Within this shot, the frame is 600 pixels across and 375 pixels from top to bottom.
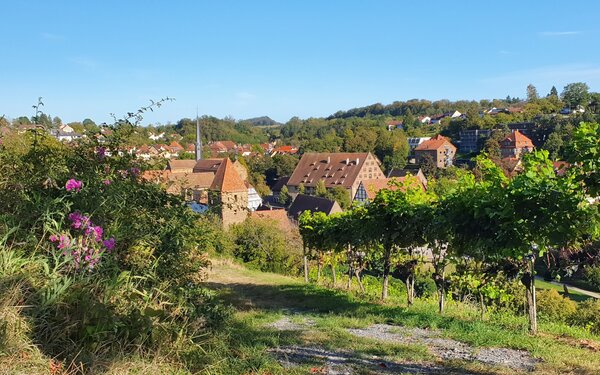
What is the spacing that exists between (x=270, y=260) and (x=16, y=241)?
1758 centimetres

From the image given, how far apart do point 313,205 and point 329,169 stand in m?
28.4

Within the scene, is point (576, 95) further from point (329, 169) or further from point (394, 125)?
point (329, 169)

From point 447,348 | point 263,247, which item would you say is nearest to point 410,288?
point 447,348

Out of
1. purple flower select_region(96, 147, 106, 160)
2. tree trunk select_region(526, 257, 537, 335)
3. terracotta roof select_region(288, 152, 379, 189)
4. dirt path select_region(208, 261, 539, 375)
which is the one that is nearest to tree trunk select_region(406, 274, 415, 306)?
dirt path select_region(208, 261, 539, 375)

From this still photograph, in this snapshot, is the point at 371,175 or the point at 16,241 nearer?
the point at 16,241

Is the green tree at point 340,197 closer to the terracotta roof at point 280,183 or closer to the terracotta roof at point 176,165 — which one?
the terracotta roof at point 280,183

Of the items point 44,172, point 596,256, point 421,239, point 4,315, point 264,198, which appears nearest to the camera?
point 4,315

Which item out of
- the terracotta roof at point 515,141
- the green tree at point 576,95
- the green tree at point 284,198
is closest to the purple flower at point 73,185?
the green tree at point 284,198

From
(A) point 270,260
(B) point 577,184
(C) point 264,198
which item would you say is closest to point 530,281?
(B) point 577,184

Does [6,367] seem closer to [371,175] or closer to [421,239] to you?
[421,239]

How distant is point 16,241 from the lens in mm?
3371

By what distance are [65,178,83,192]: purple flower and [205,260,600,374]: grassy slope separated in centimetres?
162

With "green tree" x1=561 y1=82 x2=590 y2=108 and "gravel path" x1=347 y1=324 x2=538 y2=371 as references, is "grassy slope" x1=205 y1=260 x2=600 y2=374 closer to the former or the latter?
"gravel path" x1=347 y1=324 x2=538 y2=371

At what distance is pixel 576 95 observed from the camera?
97188mm
